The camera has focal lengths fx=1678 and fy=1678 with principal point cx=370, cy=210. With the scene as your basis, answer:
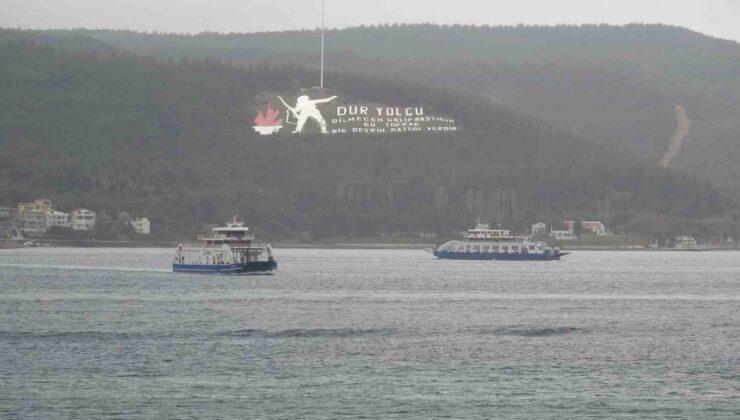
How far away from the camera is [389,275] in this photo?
196625mm

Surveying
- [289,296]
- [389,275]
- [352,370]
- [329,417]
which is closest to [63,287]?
[289,296]

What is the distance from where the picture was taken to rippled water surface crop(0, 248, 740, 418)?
259ft

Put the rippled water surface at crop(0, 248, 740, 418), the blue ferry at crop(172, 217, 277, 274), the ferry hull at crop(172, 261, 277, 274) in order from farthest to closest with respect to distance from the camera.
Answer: the ferry hull at crop(172, 261, 277, 274) < the blue ferry at crop(172, 217, 277, 274) < the rippled water surface at crop(0, 248, 740, 418)

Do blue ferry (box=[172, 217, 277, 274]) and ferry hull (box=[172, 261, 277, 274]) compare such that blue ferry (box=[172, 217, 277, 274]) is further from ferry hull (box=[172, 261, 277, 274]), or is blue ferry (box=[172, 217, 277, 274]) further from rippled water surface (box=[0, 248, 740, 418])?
rippled water surface (box=[0, 248, 740, 418])

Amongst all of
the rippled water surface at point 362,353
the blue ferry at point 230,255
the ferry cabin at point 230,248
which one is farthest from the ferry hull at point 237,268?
the rippled water surface at point 362,353

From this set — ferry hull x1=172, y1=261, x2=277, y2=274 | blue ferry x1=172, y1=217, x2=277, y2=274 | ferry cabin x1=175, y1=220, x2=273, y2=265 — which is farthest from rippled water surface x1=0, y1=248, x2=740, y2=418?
ferry cabin x1=175, y1=220, x2=273, y2=265

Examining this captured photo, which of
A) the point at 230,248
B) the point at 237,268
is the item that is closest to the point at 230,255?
the point at 230,248

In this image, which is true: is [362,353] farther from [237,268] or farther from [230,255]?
[230,255]

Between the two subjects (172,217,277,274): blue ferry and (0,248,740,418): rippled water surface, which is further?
(172,217,277,274): blue ferry

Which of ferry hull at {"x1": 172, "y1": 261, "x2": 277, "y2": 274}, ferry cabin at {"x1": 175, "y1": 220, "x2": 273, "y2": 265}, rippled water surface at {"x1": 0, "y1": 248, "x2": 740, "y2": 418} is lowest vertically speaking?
rippled water surface at {"x1": 0, "y1": 248, "x2": 740, "y2": 418}

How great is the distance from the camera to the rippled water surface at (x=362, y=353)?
78938 mm

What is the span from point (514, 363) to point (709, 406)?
54.1 ft

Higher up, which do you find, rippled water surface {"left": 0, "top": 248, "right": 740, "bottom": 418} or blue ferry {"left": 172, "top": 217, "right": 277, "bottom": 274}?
blue ferry {"left": 172, "top": 217, "right": 277, "bottom": 274}

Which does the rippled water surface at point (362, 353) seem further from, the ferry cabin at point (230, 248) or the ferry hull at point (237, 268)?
the ferry cabin at point (230, 248)
